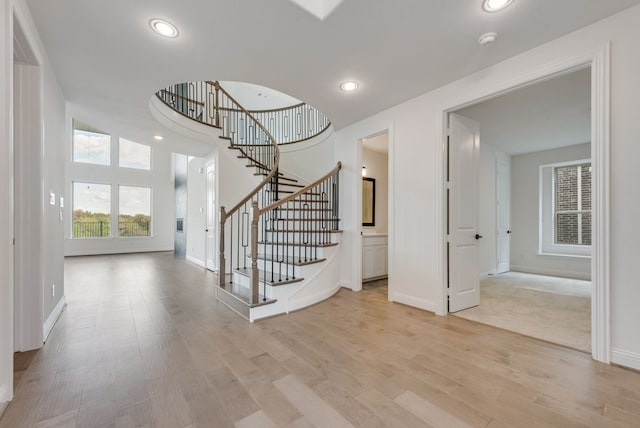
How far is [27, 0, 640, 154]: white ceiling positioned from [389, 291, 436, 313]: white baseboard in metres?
2.51

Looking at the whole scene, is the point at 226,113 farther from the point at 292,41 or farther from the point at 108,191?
the point at 108,191

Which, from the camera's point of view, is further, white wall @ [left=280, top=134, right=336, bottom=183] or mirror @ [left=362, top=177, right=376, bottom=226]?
white wall @ [left=280, top=134, right=336, bottom=183]

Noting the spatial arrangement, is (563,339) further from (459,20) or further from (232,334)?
(232,334)

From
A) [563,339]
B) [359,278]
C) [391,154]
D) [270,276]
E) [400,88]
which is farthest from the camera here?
[359,278]

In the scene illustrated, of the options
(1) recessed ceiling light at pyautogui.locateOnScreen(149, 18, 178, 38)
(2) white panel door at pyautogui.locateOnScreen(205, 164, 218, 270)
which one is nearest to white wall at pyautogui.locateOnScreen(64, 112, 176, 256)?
(2) white panel door at pyautogui.locateOnScreen(205, 164, 218, 270)

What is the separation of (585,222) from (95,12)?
790cm

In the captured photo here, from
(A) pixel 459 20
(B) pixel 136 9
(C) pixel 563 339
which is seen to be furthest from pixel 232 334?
(A) pixel 459 20

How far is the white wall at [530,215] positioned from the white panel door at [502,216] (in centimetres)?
19

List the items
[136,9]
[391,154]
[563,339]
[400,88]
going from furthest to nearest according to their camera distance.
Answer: [391,154], [400,88], [563,339], [136,9]

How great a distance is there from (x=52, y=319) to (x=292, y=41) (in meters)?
3.56

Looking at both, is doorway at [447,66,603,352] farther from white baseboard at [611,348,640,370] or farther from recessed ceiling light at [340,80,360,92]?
recessed ceiling light at [340,80,360,92]

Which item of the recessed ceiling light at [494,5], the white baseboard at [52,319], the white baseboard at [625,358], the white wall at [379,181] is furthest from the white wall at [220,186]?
the white baseboard at [625,358]

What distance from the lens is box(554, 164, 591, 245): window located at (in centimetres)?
544

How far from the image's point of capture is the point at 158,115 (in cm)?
420
